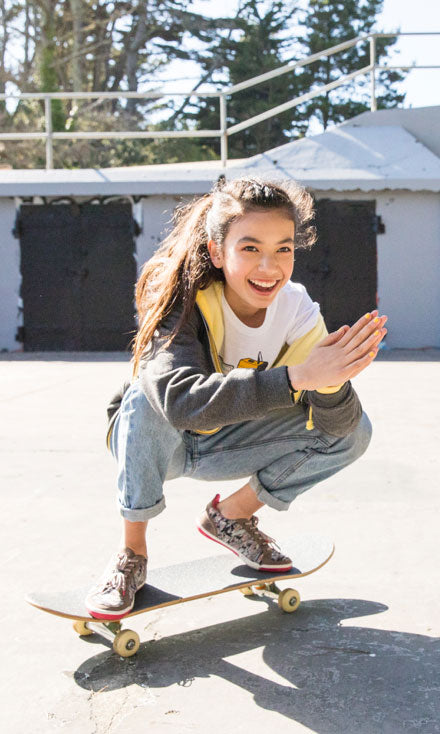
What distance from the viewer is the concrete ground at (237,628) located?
1.89 meters

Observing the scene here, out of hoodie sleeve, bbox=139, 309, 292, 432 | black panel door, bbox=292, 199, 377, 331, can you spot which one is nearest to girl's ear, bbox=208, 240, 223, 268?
hoodie sleeve, bbox=139, 309, 292, 432

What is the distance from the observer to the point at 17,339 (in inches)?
469

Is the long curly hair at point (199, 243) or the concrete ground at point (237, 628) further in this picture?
the long curly hair at point (199, 243)

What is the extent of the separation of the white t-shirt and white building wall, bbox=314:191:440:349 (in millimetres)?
9067

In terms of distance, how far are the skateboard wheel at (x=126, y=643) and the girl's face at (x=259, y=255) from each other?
97 cm

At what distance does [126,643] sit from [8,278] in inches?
405

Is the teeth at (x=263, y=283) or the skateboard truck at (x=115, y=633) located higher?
the teeth at (x=263, y=283)

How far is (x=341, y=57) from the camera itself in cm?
2922

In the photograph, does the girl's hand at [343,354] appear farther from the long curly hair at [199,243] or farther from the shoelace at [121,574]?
the shoelace at [121,574]

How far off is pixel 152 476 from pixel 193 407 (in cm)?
30

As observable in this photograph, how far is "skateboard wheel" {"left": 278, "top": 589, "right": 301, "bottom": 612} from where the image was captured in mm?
2461

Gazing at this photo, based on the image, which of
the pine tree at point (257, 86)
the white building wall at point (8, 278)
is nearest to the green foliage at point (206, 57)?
the pine tree at point (257, 86)

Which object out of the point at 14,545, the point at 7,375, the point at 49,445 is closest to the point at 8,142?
the point at 7,375

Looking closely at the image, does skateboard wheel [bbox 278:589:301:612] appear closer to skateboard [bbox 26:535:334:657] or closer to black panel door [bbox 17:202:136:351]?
skateboard [bbox 26:535:334:657]
